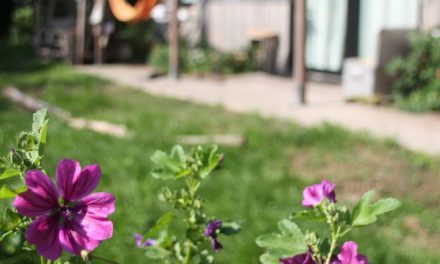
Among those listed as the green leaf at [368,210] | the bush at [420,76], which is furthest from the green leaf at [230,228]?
the bush at [420,76]

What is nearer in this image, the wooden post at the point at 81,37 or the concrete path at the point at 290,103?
the concrete path at the point at 290,103

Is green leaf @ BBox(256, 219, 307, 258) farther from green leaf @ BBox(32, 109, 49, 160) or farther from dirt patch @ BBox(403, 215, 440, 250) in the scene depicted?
dirt patch @ BBox(403, 215, 440, 250)

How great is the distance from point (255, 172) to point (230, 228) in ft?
12.9

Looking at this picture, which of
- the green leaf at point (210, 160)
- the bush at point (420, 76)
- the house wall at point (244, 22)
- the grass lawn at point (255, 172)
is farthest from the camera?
the house wall at point (244, 22)

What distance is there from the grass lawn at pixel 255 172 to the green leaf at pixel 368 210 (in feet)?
7.92

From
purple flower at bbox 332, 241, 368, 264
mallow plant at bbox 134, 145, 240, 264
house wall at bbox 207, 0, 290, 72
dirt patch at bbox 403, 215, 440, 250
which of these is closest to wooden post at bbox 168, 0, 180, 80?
house wall at bbox 207, 0, 290, 72

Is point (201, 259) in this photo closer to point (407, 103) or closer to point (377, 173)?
point (377, 173)

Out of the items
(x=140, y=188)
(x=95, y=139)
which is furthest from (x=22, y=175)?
(x=95, y=139)

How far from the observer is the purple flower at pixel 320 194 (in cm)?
96

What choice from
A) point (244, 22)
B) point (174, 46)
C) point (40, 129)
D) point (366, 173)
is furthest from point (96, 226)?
point (244, 22)

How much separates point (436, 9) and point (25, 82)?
5328 millimetres

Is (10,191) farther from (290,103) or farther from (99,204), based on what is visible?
(290,103)

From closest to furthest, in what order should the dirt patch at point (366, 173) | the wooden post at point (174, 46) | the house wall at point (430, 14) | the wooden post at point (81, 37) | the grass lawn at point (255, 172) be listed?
the grass lawn at point (255, 172), the dirt patch at point (366, 173), the house wall at point (430, 14), the wooden post at point (174, 46), the wooden post at point (81, 37)

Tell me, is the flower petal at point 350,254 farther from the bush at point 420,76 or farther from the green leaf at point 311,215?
the bush at point 420,76
